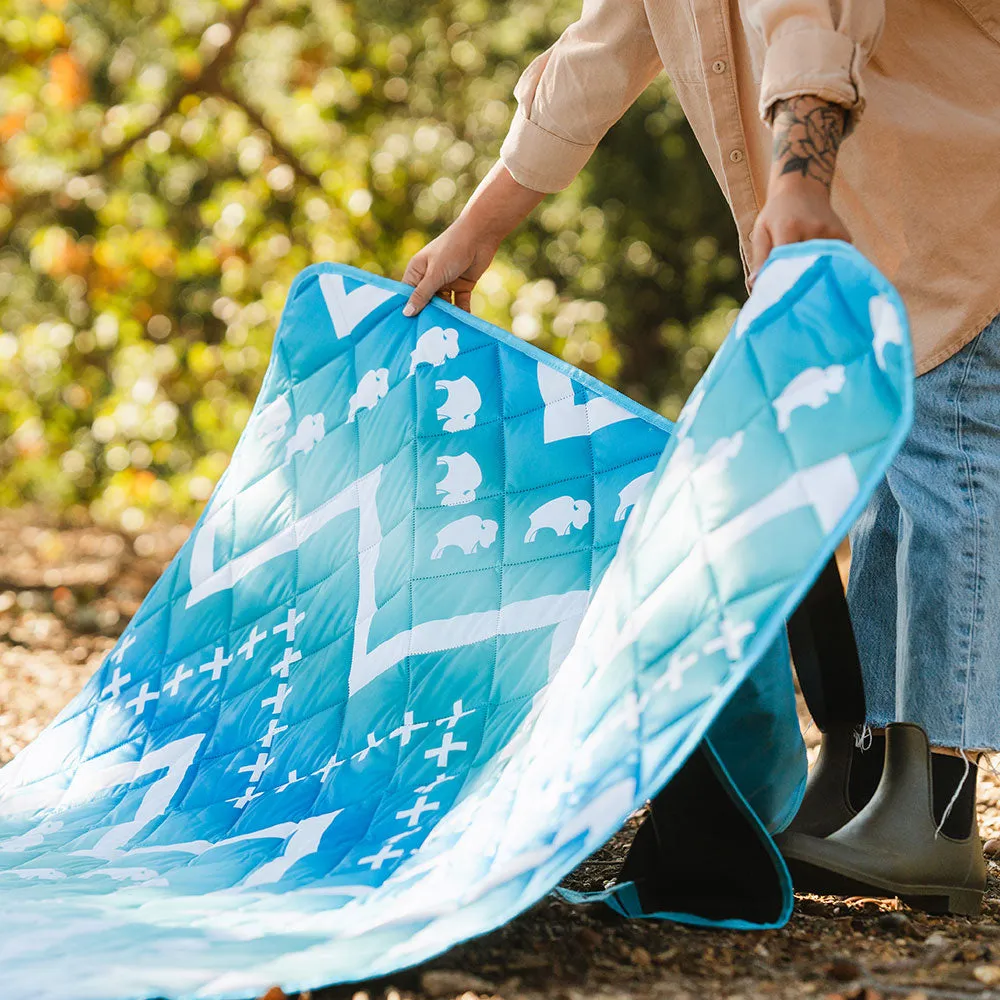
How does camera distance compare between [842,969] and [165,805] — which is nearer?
[842,969]

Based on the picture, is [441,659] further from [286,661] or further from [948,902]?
[948,902]

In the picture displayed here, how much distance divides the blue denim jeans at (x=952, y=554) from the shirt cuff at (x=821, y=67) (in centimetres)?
41

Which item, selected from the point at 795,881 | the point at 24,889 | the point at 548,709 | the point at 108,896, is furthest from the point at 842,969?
the point at 24,889

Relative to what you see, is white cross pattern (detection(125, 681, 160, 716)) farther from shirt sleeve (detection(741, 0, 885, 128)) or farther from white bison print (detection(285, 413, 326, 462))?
shirt sleeve (detection(741, 0, 885, 128))

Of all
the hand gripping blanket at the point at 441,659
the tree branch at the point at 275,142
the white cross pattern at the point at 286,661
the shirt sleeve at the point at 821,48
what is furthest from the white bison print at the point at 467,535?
the tree branch at the point at 275,142

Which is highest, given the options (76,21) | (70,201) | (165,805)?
(76,21)

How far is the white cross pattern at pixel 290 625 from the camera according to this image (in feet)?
6.21

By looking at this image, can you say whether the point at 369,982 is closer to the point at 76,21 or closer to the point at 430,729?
the point at 430,729

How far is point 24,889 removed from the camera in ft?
5.12

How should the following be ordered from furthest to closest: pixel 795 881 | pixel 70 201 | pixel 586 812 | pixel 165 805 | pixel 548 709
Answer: pixel 70 201, pixel 165 805, pixel 795 881, pixel 548 709, pixel 586 812

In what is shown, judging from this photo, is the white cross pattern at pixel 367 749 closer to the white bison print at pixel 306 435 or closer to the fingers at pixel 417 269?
the white bison print at pixel 306 435

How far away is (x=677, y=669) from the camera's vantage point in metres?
1.20

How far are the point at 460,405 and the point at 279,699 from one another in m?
0.49

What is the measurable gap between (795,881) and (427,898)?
1.66ft
